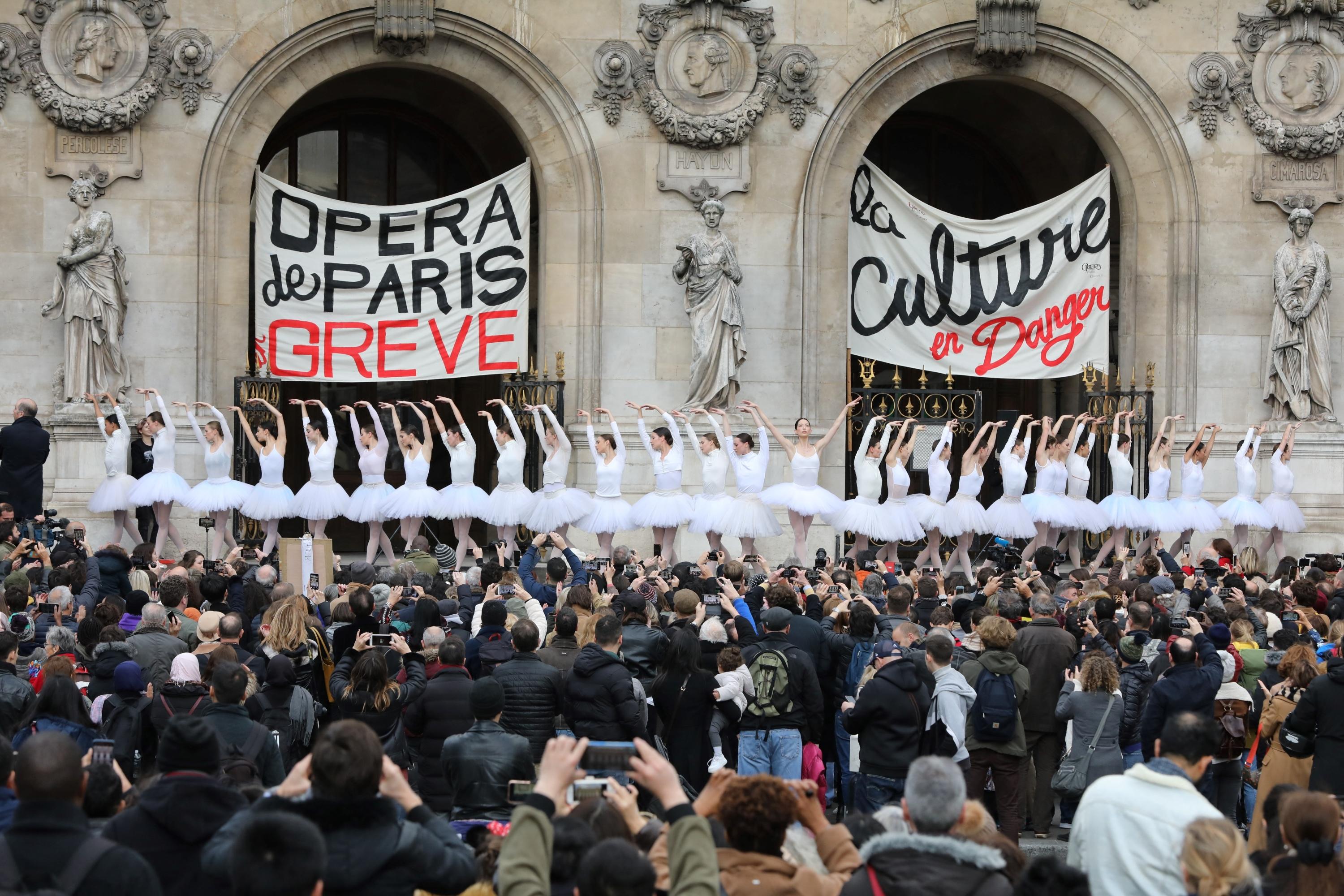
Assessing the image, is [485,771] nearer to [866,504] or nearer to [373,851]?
[373,851]

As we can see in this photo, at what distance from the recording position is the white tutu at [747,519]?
65.6 feet

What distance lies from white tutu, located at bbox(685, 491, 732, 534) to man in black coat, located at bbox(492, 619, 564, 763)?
10945 mm

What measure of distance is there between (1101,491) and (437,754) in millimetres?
17699

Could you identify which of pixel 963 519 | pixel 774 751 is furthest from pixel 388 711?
pixel 963 519

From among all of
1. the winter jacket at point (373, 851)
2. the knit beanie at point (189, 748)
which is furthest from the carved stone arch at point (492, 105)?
the winter jacket at point (373, 851)

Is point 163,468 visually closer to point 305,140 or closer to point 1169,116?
point 305,140

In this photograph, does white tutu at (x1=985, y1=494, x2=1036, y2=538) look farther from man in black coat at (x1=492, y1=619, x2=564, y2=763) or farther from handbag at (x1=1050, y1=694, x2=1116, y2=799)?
man in black coat at (x1=492, y1=619, x2=564, y2=763)

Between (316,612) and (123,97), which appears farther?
(123,97)

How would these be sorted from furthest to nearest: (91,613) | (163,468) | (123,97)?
(123,97) < (163,468) < (91,613)

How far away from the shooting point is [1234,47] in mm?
24297

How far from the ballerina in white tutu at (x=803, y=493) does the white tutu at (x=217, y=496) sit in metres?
6.23

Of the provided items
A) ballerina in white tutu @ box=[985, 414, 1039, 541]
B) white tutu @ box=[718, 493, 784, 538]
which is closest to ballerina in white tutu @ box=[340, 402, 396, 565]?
white tutu @ box=[718, 493, 784, 538]

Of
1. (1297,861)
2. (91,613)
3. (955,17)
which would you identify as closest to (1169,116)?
(955,17)

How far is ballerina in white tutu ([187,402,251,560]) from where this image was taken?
2006cm
